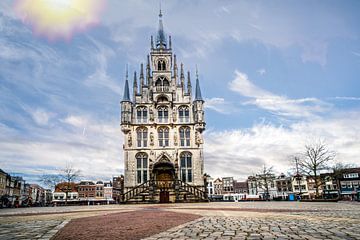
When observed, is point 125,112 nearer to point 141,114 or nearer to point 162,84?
point 141,114

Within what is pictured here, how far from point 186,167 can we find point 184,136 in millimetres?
4877

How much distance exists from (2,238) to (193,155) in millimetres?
37551

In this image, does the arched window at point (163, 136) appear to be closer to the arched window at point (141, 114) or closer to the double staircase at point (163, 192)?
the arched window at point (141, 114)

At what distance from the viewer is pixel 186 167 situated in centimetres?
4334

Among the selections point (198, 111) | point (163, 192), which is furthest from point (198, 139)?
point (163, 192)

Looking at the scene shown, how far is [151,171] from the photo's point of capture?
4134 centimetres

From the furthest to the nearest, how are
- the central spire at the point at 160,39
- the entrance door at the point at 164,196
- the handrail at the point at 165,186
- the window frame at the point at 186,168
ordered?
1. the central spire at the point at 160,39
2. the window frame at the point at 186,168
3. the entrance door at the point at 164,196
4. the handrail at the point at 165,186

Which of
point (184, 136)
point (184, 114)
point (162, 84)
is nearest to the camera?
point (184, 136)

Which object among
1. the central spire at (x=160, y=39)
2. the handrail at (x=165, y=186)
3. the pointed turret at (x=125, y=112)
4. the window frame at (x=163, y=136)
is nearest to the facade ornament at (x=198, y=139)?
the window frame at (x=163, y=136)

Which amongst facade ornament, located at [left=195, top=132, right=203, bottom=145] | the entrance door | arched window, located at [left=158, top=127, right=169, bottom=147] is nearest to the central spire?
arched window, located at [left=158, top=127, right=169, bottom=147]

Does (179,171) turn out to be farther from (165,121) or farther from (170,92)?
(170,92)

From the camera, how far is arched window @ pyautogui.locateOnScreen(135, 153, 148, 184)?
42406mm

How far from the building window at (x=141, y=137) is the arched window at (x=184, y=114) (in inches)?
241

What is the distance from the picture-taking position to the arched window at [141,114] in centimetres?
4472
